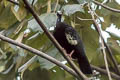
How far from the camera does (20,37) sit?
84.2 inches

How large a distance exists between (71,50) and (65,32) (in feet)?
0.42

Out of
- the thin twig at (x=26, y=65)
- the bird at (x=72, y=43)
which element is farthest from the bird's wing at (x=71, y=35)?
the thin twig at (x=26, y=65)

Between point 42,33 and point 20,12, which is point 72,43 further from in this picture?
point 20,12

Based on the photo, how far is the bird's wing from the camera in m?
2.34

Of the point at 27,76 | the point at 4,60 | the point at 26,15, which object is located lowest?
the point at 27,76

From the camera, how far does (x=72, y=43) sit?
2.42 meters

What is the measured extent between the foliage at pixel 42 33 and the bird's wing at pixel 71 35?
0.05 metres

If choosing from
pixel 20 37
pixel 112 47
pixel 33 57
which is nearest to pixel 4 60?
pixel 33 57

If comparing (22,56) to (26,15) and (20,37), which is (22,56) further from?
(26,15)

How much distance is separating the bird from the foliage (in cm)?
5

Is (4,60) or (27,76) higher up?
(4,60)

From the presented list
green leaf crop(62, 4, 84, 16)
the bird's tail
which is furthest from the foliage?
the bird's tail

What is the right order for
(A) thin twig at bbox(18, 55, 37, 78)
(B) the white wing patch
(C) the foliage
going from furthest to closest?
(B) the white wing patch < (A) thin twig at bbox(18, 55, 37, 78) < (C) the foliage

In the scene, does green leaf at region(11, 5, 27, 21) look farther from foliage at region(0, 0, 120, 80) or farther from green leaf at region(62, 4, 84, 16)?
green leaf at region(62, 4, 84, 16)
